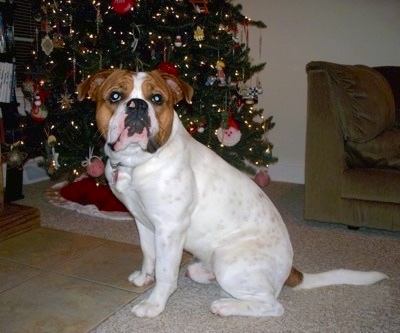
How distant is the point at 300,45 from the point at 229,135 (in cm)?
171

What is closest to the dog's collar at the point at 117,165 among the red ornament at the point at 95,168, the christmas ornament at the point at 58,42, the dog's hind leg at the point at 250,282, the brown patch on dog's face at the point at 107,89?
the brown patch on dog's face at the point at 107,89

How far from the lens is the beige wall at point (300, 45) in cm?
443

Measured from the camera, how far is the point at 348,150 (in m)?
3.29

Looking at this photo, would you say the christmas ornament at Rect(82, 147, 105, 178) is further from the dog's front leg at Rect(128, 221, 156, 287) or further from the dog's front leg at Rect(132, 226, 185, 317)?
the dog's front leg at Rect(132, 226, 185, 317)

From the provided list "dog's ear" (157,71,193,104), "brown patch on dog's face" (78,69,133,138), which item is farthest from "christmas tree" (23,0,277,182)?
"brown patch on dog's face" (78,69,133,138)

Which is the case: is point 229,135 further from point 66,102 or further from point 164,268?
point 164,268

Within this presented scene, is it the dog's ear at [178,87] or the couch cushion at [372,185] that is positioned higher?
Result: the dog's ear at [178,87]

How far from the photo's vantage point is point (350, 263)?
2715 millimetres

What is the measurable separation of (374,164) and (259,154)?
3.55 feet

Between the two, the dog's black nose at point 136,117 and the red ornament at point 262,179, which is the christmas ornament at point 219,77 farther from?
the dog's black nose at point 136,117

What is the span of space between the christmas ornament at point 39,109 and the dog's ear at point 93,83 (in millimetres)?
1771

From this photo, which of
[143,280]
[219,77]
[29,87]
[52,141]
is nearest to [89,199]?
[52,141]

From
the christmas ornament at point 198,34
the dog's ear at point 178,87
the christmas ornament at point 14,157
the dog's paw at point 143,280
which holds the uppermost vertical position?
the christmas ornament at point 198,34

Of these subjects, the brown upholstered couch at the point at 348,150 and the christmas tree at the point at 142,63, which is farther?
the christmas tree at the point at 142,63
